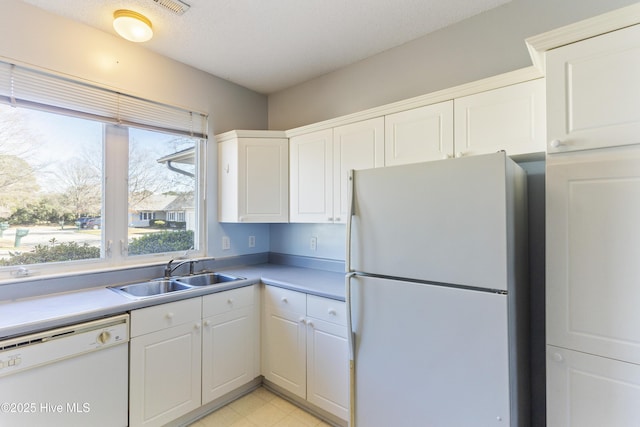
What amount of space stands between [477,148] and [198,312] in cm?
200

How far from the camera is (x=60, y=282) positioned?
191cm

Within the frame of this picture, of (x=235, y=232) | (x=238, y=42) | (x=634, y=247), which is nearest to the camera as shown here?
(x=634, y=247)

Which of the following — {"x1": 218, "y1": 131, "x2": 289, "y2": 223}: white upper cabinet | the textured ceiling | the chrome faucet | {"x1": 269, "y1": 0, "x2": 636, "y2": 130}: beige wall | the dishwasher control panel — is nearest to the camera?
the dishwasher control panel

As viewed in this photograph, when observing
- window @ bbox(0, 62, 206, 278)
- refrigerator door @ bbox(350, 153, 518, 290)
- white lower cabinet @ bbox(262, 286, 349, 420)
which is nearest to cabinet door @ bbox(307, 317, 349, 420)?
white lower cabinet @ bbox(262, 286, 349, 420)

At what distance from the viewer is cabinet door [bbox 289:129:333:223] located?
243cm

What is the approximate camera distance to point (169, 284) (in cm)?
232

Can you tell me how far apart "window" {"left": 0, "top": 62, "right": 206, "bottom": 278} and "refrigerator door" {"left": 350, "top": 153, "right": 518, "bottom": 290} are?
1720 millimetres

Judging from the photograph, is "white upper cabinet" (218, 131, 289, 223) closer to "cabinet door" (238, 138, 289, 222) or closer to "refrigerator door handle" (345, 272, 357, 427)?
"cabinet door" (238, 138, 289, 222)

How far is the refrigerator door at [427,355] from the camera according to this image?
3.93 ft

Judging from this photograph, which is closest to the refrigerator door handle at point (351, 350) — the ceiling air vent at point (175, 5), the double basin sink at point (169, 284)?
the double basin sink at point (169, 284)

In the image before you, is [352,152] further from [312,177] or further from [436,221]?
[436,221]

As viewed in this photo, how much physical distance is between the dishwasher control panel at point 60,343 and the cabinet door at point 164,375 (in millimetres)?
138

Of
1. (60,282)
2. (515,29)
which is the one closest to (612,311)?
(515,29)

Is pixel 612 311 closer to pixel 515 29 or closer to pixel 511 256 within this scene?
pixel 511 256
